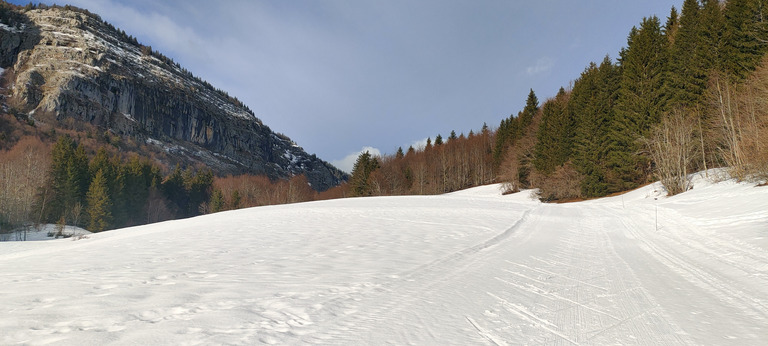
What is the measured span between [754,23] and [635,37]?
9724 mm

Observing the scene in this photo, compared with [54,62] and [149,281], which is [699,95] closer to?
[149,281]

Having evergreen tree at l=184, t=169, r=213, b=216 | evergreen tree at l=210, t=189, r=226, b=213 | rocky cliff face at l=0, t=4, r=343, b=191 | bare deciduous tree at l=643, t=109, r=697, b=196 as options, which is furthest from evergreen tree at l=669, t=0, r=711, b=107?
rocky cliff face at l=0, t=4, r=343, b=191

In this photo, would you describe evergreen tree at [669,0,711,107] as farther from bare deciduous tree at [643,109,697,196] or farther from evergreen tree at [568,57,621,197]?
evergreen tree at [568,57,621,197]

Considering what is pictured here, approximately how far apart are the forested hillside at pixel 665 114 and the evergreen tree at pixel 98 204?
217ft

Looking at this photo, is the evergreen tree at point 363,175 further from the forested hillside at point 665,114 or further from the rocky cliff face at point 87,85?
the rocky cliff face at point 87,85

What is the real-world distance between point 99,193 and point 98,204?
1831 mm

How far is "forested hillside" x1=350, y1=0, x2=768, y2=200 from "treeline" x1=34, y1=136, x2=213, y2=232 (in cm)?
6141

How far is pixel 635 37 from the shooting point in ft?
108

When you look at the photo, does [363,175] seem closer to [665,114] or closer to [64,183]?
[665,114]

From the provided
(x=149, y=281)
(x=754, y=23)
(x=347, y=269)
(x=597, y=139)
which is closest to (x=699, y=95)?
(x=754, y=23)

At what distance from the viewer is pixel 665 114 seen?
25.2 metres

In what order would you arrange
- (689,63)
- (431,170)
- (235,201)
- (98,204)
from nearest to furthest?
(689,63)
(98,204)
(431,170)
(235,201)

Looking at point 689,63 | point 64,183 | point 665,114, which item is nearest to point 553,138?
point 689,63

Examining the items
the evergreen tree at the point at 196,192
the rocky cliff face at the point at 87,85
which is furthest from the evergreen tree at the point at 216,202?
the rocky cliff face at the point at 87,85
